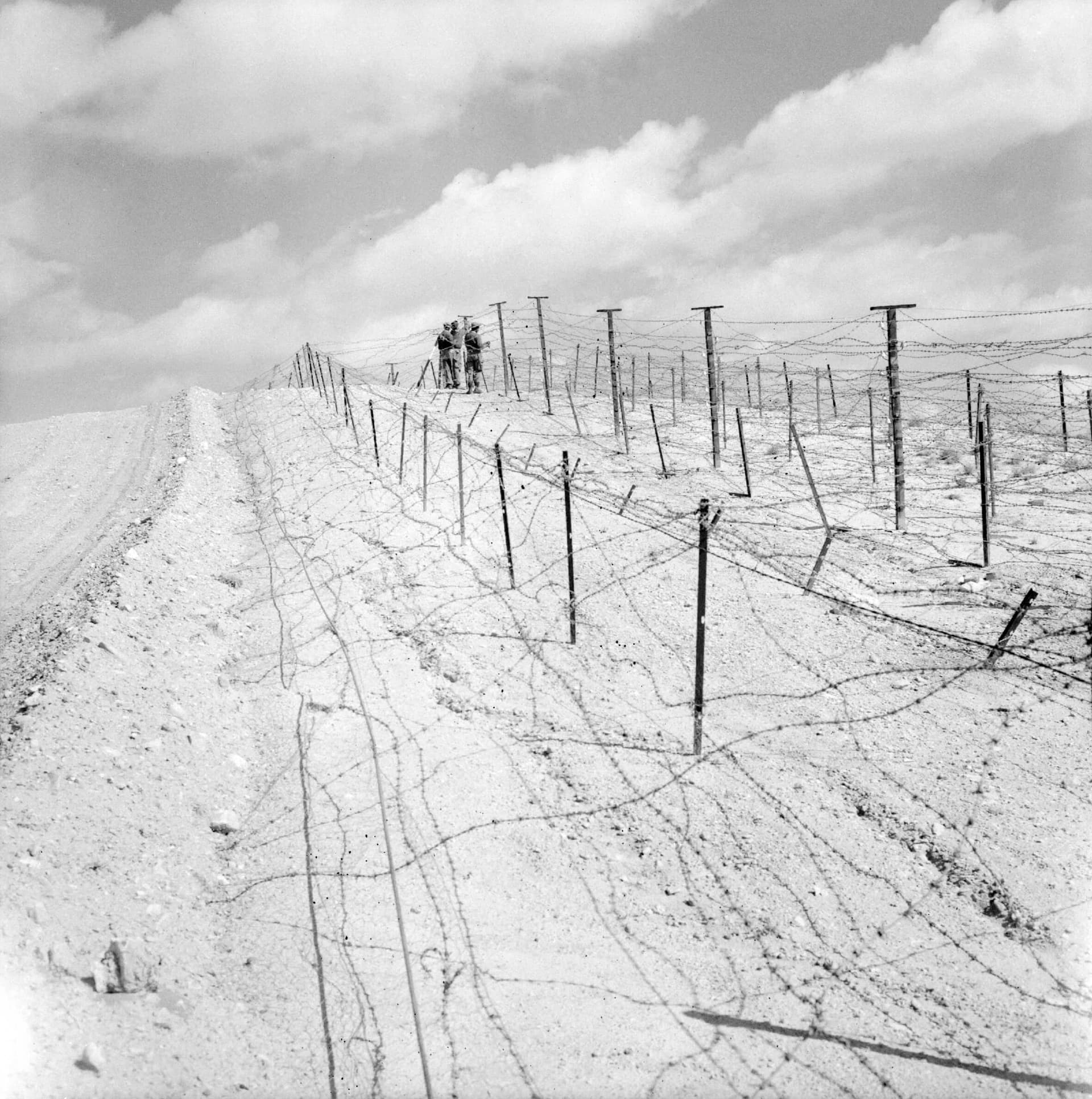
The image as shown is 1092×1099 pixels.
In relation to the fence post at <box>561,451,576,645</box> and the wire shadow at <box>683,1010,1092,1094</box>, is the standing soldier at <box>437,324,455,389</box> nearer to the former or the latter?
the fence post at <box>561,451,576,645</box>

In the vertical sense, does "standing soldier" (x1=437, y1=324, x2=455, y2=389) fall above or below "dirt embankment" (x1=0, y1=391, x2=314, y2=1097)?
above

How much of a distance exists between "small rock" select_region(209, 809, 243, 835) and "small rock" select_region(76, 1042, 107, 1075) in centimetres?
235

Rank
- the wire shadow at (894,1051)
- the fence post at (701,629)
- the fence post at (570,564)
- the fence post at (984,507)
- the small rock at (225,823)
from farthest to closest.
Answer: the fence post at (984,507)
the fence post at (570,564)
the fence post at (701,629)
the small rock at (225,823)
the wire shadow at (894,1051)

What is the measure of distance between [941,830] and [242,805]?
5.33 meters

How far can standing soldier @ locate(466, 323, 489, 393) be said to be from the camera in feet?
102

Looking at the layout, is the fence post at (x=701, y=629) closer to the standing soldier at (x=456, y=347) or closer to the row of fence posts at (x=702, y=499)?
Answer: the row of fence posts at (x=702, y=499)

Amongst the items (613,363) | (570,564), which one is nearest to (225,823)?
(570,564)

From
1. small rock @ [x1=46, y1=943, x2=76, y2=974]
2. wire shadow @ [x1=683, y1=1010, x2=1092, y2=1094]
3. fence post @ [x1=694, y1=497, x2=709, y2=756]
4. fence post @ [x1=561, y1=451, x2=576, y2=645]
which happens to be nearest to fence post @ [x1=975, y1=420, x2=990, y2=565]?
fence post @ [x1=561, y1=451, x2=576, y2=645]

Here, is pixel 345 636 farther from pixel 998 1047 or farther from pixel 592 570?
pixel 998 1047

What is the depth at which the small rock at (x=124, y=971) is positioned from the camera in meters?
4.72

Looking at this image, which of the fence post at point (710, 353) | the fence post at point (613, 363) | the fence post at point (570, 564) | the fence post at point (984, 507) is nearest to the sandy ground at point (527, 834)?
the fence post at point (570, 564)

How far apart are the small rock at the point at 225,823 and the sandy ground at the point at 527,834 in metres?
0.04

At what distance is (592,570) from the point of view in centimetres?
1384

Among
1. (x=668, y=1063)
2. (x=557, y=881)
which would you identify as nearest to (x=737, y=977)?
(x=668, y=1063)
